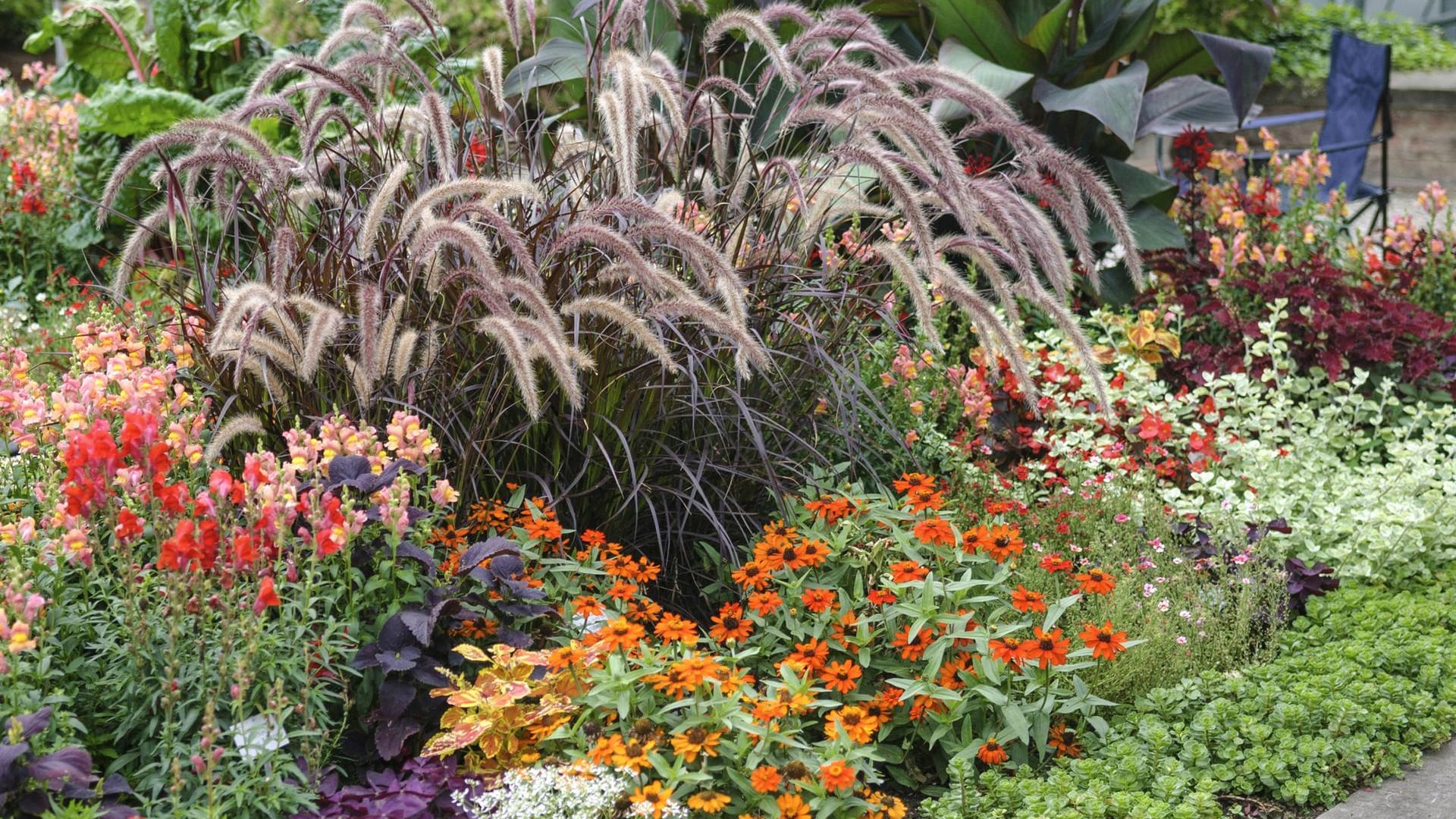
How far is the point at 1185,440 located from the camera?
14.4 ft

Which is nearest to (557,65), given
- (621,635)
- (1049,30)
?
(1049,30)

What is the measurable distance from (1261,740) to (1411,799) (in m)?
0.31

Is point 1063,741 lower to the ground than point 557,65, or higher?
lower

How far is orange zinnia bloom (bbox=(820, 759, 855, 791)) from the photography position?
2256 mm

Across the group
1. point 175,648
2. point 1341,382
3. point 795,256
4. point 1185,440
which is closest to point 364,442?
point 175,648

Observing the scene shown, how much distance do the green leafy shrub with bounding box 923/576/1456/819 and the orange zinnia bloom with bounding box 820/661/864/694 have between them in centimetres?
28

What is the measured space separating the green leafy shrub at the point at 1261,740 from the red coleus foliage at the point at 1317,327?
1633 millimetres

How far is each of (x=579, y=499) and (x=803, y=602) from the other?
2.13 feet

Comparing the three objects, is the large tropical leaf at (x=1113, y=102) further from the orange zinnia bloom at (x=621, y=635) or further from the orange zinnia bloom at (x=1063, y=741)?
the orange zinnia bloom at (x=621, y=635)

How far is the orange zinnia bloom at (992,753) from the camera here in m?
2.63

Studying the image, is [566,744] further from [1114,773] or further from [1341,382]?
[1341,382]

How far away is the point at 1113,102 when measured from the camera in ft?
15.6

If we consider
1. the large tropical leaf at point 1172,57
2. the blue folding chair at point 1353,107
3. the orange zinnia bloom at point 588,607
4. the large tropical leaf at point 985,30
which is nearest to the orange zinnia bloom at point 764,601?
the orange zinnia bloom at point 588,607

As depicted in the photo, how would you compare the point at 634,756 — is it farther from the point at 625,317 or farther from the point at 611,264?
the point at 611,264
